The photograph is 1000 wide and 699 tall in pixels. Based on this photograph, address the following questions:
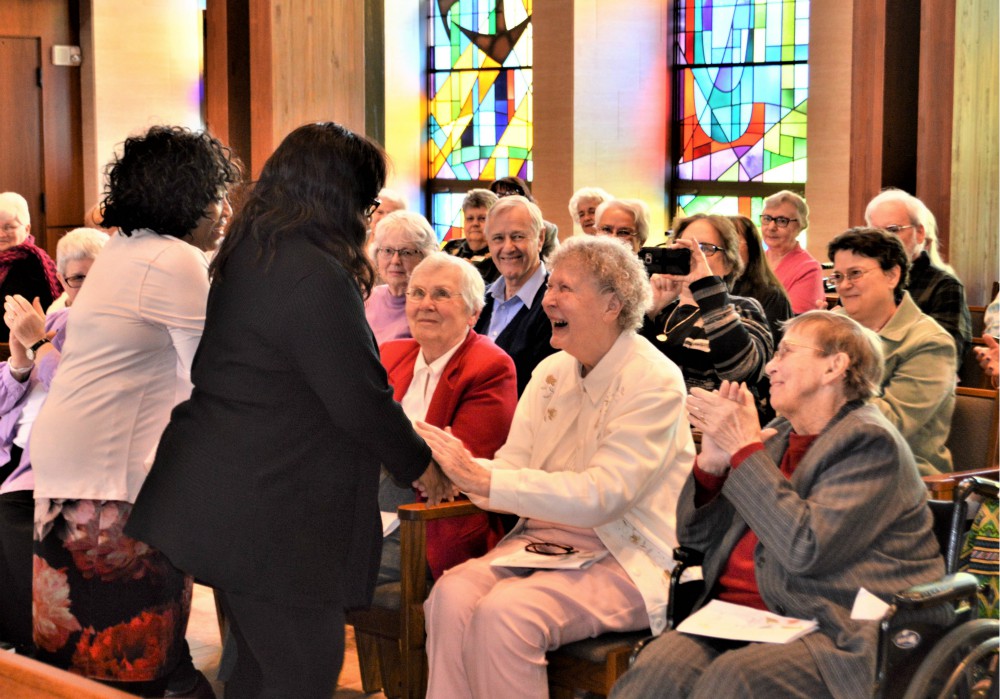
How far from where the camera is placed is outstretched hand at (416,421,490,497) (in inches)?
119

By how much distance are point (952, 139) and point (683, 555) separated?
3761 millimetres

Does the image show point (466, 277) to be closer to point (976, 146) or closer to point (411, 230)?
point (411, 230)

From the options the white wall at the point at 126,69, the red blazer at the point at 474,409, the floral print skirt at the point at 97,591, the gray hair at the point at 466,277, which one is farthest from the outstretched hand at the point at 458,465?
the white wall at the point at 126,69

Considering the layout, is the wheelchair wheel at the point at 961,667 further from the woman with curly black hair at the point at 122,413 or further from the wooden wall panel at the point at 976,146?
the wooden wall panel at the point at 976,146

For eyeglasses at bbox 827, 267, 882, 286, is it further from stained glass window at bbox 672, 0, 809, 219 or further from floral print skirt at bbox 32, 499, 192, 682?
stained glass window at bbox 672, 0, 809, 219

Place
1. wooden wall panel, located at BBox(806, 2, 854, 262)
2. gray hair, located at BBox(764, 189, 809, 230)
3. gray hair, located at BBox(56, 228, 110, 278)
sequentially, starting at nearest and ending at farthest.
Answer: gray hair, located at BBox(56, 228, 110, 278), gray hair, located at BBox(764, 189, 809, 230), wooden wall panel, located at BBox(806, 2, 854, 262)

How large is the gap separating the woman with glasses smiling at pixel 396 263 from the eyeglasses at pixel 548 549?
1590 mm

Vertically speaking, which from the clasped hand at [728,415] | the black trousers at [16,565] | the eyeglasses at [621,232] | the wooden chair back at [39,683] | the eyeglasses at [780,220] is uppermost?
the eyeglasses at [780,220]

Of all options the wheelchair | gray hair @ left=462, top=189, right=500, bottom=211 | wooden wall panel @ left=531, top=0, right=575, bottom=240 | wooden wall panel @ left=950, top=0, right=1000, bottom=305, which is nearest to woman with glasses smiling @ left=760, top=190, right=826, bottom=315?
wooden wall panel @ left=950, top=0, right=1000, bottom=305

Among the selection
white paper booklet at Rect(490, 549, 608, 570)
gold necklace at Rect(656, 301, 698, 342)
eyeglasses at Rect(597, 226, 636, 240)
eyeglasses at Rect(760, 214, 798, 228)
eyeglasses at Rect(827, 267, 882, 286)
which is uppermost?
eyeglasses at Rect(760, 214, 798, 228)

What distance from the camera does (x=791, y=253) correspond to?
6.33m

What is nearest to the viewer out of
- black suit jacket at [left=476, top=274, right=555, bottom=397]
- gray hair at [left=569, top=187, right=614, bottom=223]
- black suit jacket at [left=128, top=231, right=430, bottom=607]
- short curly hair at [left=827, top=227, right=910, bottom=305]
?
black suit jacket at [left=128, top=231, right=430, bottom=607]

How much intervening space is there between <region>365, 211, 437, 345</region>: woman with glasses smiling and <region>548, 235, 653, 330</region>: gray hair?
1.48 m

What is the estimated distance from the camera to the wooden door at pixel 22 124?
9898 mm
